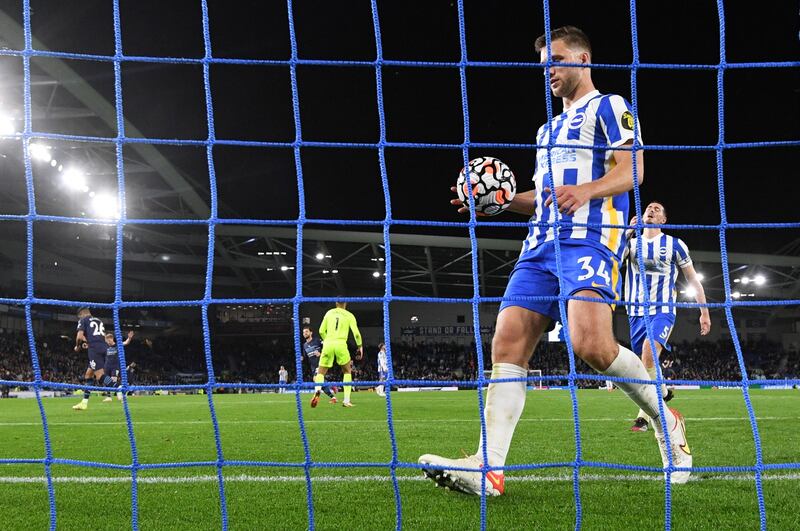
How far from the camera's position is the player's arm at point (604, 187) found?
9.16 ft

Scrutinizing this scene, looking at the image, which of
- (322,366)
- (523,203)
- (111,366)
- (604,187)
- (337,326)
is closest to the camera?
(604,187)

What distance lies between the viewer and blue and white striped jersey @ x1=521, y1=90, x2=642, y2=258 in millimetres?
3137

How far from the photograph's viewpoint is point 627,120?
3.10 m

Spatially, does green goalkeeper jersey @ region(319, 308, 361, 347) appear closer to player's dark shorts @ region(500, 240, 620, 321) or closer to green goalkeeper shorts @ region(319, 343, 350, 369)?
green goalkeeper shorts @ region(319, 343, 350, 369)

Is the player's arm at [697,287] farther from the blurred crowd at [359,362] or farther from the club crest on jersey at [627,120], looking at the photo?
the blurred crowd at [359,362]

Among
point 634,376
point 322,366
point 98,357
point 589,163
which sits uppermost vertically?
point 589,163

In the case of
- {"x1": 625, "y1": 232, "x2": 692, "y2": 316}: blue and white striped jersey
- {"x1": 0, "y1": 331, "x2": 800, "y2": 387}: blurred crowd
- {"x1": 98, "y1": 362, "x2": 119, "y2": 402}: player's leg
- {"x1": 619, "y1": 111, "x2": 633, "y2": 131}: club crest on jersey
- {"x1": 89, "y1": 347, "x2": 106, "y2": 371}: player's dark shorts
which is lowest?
{"x1": 0, "y1": 331, "x2": 800, "y2": 387}: blurred crowd

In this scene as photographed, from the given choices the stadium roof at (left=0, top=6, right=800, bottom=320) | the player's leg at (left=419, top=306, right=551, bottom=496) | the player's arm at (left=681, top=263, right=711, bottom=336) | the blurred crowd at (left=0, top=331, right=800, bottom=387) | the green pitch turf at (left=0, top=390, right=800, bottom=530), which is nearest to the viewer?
the green pitch turf at (left=0, top=390, right=800, bottom=530)

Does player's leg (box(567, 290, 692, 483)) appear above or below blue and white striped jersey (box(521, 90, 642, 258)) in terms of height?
below

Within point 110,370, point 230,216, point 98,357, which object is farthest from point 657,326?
point 230,216

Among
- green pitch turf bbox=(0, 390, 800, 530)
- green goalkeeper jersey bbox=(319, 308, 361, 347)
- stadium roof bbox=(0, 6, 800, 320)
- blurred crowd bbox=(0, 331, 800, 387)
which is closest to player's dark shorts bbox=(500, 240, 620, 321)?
green pitch turf bbox=(0, 390, 800, 530)

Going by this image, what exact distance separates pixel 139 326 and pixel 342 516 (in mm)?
40014

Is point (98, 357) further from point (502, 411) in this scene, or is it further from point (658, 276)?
point (502, 411)

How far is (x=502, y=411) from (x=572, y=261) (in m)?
0.75
